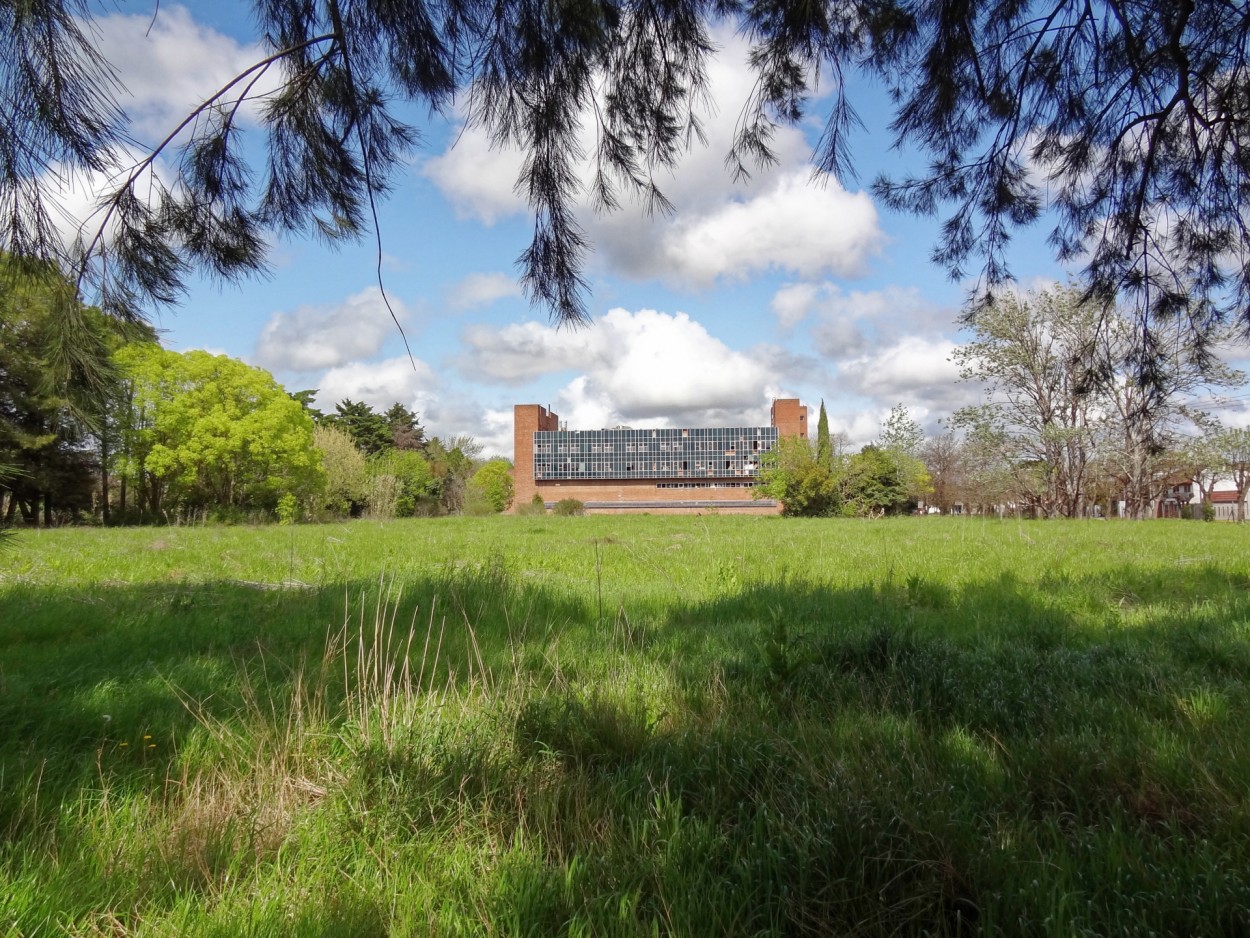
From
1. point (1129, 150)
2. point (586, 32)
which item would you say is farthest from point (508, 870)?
point (1129, 150)

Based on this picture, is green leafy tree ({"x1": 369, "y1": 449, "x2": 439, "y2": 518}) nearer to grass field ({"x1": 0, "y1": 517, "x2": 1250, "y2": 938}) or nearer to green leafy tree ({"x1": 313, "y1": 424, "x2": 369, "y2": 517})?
green leafy tree ({"x1": 313, "y1": 424, "x2": 369, "y2": 517})

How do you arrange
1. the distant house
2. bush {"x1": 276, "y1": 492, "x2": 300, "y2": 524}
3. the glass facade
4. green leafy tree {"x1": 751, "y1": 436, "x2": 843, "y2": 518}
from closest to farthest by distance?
bush {"x1": 276, "y1": 492, "x2": 300, "y2": 524} → green leafy tree {"x1": 751, "y1": 436, "x2": 843, "y2": 518} → the distant house → the glass facade

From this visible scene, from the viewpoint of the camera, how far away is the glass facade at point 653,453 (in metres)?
69.7

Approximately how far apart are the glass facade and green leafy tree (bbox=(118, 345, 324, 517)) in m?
38.8

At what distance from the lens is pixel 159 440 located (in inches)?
1056

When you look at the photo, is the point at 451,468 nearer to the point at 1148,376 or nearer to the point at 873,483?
the point at 873,483

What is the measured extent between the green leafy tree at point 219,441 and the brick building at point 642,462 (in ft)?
118

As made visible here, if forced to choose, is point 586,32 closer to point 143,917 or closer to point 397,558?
point 143,917

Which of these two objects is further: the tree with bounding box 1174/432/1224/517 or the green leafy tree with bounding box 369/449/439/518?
the green leafy tree with bounding box 369/449/439/518

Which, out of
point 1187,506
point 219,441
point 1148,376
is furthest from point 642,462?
point 1148,376

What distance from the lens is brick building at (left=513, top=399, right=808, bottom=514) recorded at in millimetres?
67069

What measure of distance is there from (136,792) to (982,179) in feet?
16.2

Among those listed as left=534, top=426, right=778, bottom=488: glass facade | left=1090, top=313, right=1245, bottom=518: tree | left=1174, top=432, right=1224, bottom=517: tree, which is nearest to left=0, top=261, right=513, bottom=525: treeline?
left=1090, top=313, right=1245, bottom=518: tree

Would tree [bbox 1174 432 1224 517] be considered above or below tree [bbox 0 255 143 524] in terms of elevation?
above
